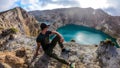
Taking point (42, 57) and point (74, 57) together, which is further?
point (74, 57)

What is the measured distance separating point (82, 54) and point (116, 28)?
149 meters

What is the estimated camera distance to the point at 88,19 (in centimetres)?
19600

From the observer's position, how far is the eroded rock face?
21.7m

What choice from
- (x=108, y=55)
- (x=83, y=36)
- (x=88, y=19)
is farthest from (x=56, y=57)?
(x=88, y=19)

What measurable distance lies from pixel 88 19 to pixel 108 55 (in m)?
175

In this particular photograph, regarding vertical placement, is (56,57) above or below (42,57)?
above

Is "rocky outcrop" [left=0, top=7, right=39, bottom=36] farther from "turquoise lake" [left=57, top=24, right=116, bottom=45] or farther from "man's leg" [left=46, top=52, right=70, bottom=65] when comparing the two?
"man's leg" [left=46, top=52, right=70, bottom=65]

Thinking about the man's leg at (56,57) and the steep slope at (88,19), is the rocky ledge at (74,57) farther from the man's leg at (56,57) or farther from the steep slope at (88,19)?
the steep slope at (88,19)

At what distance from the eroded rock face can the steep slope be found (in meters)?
137

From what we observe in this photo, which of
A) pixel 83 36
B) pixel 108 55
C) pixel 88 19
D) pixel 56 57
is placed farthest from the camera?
pixel 88 19

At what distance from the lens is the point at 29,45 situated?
2566cm

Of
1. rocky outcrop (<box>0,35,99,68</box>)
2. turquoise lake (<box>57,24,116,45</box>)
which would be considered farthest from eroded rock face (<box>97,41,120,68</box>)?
turquoise lake (<box>57,24,116,45</box>)

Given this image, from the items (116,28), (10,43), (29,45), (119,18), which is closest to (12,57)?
(29,45)

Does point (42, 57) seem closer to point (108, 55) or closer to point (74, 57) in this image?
point (74, 57)
